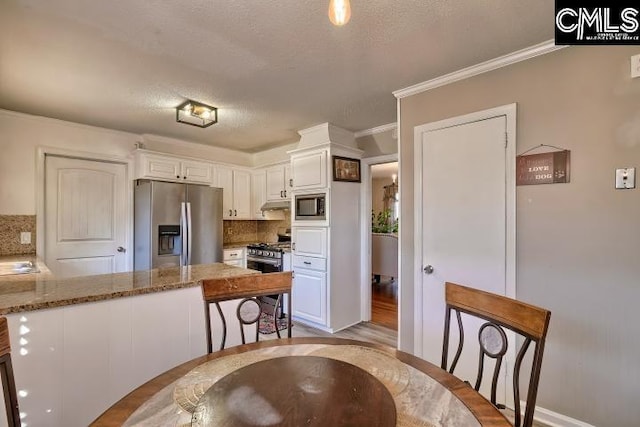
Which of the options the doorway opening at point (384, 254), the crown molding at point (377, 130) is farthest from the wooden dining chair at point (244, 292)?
the crown molding at point (377, 130)

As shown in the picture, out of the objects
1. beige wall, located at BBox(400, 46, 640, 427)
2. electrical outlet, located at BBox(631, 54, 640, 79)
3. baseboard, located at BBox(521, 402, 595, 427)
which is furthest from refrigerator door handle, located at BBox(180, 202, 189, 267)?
electrical outlet, located at BBox(631, 54, 640, 79)

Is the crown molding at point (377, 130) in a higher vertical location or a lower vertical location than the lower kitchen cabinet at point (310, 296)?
higher

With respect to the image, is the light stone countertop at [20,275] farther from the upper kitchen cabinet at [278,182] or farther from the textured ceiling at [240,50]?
the upper kitchen cabinet at [278,182]

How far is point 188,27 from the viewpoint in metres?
1.70

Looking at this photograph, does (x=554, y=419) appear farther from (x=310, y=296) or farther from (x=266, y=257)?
(x=266, y=257)

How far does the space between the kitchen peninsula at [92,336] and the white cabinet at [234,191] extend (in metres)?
2.73

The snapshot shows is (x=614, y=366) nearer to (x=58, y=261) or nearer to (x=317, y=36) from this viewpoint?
(x=317, y=36)

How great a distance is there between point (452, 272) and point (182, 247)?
2.94 meters

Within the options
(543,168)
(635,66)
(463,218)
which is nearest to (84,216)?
(463,218)

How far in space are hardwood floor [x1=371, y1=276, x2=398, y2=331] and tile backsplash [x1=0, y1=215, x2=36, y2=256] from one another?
3.92 m

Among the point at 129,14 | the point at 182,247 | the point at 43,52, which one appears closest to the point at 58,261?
the point at 182,247

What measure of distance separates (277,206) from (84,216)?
91.2 inches

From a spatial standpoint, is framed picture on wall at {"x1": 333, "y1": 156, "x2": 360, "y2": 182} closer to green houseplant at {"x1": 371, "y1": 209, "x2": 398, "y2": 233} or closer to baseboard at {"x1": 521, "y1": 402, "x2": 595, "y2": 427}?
baseboard at {"x1": 521, "y1": 402, "x2": 595, "y2": 427}

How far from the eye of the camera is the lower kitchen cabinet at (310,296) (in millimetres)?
3467
